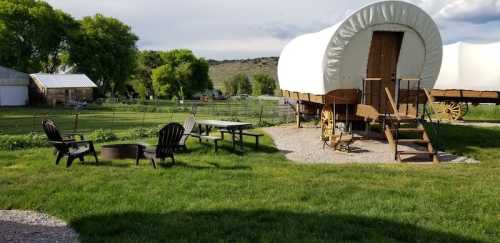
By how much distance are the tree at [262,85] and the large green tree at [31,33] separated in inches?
1198

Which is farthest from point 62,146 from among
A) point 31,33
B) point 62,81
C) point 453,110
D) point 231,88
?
point 231,88

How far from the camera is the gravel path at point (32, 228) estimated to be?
551 centimetres

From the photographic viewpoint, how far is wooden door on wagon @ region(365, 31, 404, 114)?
1369 cm

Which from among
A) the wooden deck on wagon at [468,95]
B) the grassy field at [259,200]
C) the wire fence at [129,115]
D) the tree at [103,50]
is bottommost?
the wire fence at [129,115]

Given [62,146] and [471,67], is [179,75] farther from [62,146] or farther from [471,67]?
[62,146]

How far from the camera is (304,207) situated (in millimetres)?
6660

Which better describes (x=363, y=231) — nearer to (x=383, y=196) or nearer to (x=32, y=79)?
(x=383, y=196)

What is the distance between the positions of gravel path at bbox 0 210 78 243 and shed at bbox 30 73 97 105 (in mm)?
46072

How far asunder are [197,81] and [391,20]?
7141cm

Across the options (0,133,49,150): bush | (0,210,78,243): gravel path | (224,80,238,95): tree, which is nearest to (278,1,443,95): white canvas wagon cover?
(0,133,49,150): bush

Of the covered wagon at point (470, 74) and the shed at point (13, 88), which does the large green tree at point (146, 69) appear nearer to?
the shed at point (13, 88)

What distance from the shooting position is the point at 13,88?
49125 mm

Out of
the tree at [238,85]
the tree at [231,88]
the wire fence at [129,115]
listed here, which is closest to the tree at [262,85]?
the tree at [238,85]

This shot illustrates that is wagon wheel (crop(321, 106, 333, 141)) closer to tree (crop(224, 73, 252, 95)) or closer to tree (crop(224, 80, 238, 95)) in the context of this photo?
tree (crop(224, 73, 252, 95))
